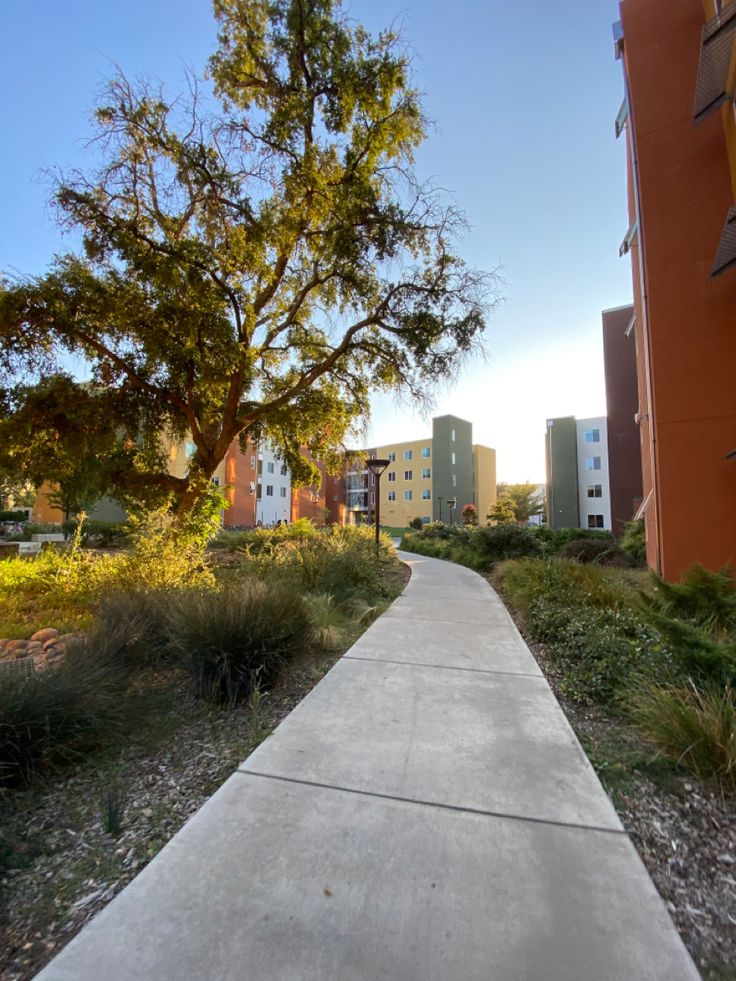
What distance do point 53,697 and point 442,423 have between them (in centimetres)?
4742

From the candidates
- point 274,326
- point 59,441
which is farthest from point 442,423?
point 59,441

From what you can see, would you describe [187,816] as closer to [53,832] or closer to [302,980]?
[53,832]

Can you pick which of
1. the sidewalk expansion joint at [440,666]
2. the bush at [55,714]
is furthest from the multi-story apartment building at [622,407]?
the bush at [55,714]

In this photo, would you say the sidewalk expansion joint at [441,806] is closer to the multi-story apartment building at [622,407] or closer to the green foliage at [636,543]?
the green foliage at [636,543]

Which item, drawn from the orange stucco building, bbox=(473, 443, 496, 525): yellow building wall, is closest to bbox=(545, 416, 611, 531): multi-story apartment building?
bbox=(473, 443, 496, 525): yellow building wall

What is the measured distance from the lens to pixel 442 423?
48.3 m

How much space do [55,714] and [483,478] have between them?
172 feet

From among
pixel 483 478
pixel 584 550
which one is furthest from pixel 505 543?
pixel 483 478

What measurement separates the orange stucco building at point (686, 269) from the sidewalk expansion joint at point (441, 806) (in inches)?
241

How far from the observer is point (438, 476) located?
47938mm

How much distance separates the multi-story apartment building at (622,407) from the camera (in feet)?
77.0

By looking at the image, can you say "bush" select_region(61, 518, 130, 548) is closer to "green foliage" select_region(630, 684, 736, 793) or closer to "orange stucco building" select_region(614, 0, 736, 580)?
"orange stucco building" select_region(614, 0, 736, 580)

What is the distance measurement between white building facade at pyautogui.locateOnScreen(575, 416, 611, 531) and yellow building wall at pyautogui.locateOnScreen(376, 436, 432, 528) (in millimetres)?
16900

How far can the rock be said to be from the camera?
16.6ft
